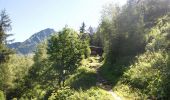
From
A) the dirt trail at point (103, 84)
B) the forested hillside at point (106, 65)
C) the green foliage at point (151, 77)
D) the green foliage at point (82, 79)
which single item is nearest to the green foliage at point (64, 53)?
the forested hillside at point (106, 65)

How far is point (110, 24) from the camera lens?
64.2m

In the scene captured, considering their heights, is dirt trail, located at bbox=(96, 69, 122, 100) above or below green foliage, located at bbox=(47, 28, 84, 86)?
below

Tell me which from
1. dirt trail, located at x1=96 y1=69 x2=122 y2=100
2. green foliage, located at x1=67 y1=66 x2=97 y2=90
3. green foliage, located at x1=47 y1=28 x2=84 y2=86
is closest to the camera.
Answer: dirt trail, located at x1=96 y1=69 x2=122 y2=100

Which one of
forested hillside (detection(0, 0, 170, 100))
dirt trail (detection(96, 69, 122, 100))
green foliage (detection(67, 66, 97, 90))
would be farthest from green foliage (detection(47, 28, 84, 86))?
dirt trail (detection(96, 69, 122, 100))

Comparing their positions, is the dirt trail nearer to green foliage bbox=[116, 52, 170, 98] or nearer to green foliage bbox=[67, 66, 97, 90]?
green foliage bbox=[67, 66, 97, 90]

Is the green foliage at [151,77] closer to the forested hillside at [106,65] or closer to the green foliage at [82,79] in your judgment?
the forested hillside at [106,65]

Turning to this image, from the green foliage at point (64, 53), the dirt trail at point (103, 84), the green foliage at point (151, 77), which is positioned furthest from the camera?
the green foliage at point (64, 53)

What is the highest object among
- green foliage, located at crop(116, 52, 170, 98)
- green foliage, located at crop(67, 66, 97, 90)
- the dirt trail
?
green foliage, located at crop(116, 52, 170, 98)

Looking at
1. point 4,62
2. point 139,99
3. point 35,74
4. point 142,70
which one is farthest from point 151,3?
point 139,99

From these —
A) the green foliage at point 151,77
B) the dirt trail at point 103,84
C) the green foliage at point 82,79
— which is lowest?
the dirt trail at point 103,84

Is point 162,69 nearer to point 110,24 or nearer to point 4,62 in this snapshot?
point 110,24

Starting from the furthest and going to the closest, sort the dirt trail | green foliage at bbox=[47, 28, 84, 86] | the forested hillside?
green foliage at bbox=[47, 28, 84, 86] < the dirt trail < the forested hillside

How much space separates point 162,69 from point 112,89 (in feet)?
45.2

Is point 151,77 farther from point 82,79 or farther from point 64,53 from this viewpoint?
point 64,53
